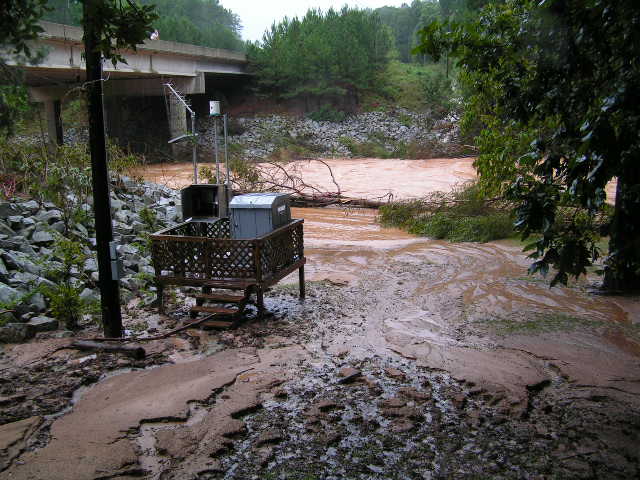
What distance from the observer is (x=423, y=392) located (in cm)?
609

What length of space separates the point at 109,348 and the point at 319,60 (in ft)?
138

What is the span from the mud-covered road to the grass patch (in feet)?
16.8

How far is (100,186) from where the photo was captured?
7012 mm

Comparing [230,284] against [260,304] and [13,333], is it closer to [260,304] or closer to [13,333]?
[260,304]

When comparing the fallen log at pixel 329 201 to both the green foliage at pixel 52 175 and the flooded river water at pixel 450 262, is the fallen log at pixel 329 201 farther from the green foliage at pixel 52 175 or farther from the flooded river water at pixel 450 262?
the green foliage at pixel 52 175

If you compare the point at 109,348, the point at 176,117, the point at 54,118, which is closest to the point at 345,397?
the point at 109,348

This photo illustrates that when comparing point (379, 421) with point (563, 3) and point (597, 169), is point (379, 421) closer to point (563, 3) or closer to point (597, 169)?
point (597, 169)

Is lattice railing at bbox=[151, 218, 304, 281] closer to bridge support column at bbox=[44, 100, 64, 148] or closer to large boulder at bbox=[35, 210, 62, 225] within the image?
large boulder at bbox=[35, 210, 62, 225]

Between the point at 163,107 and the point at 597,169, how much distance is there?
4046 cm

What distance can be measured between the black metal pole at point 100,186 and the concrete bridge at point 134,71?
17123 millimetres

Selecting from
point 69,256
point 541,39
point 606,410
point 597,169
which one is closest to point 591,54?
point 541,39

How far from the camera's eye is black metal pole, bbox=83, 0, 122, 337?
21.8 ft

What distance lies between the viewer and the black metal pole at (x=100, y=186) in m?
6.63

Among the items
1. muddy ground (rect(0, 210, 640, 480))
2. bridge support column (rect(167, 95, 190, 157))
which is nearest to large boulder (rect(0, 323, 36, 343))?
muddy ground (rect(0, 210, 640, 480))
